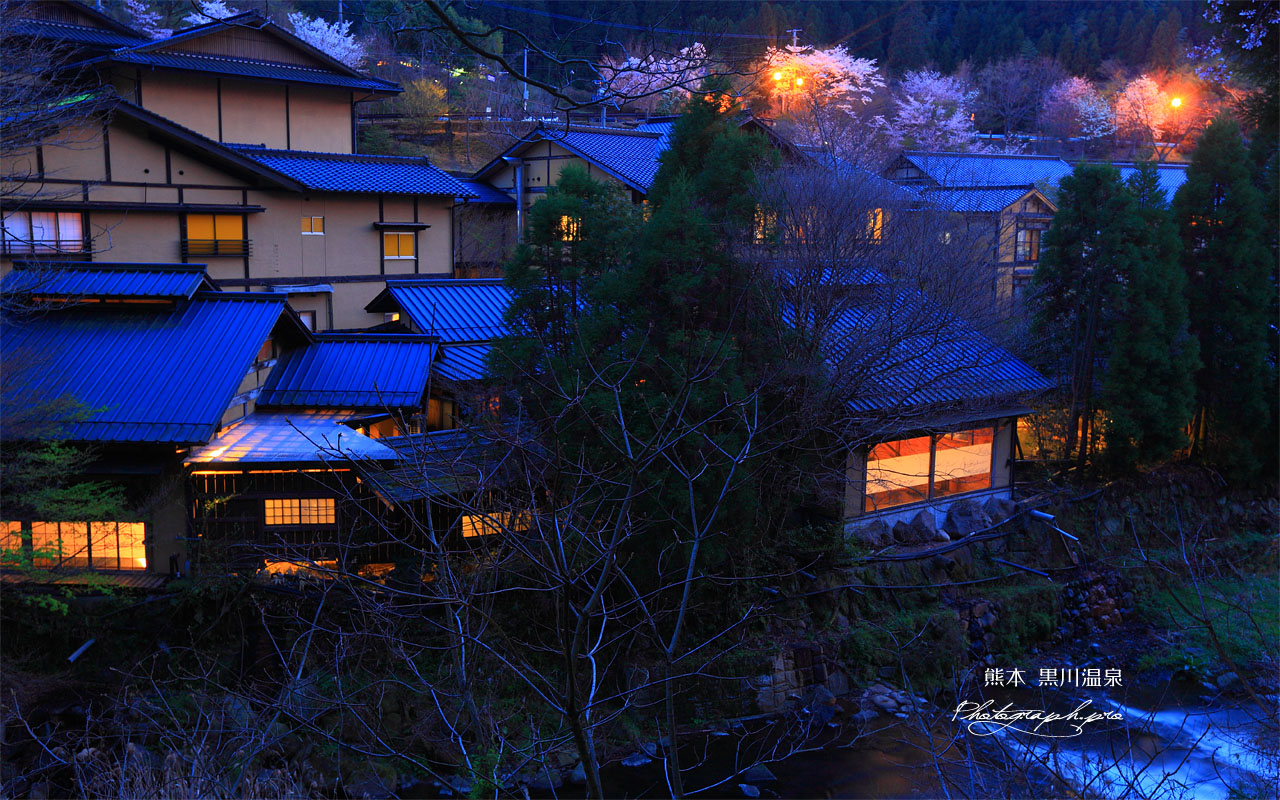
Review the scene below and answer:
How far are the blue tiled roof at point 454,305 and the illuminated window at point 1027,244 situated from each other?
17649 mm

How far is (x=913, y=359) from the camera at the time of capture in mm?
15016

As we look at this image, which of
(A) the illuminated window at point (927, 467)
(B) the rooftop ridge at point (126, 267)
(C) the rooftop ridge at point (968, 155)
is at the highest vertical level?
(C) the rooftop ridge at point (968, 155)

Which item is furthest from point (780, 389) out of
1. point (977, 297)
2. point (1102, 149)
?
point (1102, 149)

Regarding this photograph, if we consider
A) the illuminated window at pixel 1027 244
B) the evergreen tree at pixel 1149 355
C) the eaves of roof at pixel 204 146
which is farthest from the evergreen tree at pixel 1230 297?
the eaves of roof at pixel 204 146

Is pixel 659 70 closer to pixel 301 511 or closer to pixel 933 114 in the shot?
pixel 301 511

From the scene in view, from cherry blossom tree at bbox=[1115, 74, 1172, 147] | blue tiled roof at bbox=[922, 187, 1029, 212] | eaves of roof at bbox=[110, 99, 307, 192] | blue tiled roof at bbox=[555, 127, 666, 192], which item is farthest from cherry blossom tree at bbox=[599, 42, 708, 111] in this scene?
cherry blossom tree at bbox=[1115, 74, 1172, 147]

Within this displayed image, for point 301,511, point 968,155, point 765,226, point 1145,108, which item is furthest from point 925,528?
point 1145,108

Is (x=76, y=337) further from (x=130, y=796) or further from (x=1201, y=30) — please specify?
(x=1201, y=30)

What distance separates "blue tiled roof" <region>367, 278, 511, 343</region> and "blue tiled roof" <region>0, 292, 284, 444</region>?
289 cm

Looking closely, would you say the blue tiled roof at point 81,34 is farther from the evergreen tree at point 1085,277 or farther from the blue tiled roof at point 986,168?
the evergreen tree at point 1085,277

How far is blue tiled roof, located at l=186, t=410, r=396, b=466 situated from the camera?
1184 cm

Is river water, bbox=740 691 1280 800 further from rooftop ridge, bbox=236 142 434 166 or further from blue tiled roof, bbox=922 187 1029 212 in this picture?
rooftop ridge, bbox=236 142 434 166

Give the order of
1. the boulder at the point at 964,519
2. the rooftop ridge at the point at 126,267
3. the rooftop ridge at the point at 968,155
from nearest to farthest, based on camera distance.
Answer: the rooftop ridge at the point at 126,267, the boulder at the point at 964,519, the rooftop ridge at the point at 968,155

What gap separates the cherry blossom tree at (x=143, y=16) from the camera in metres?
31.0
